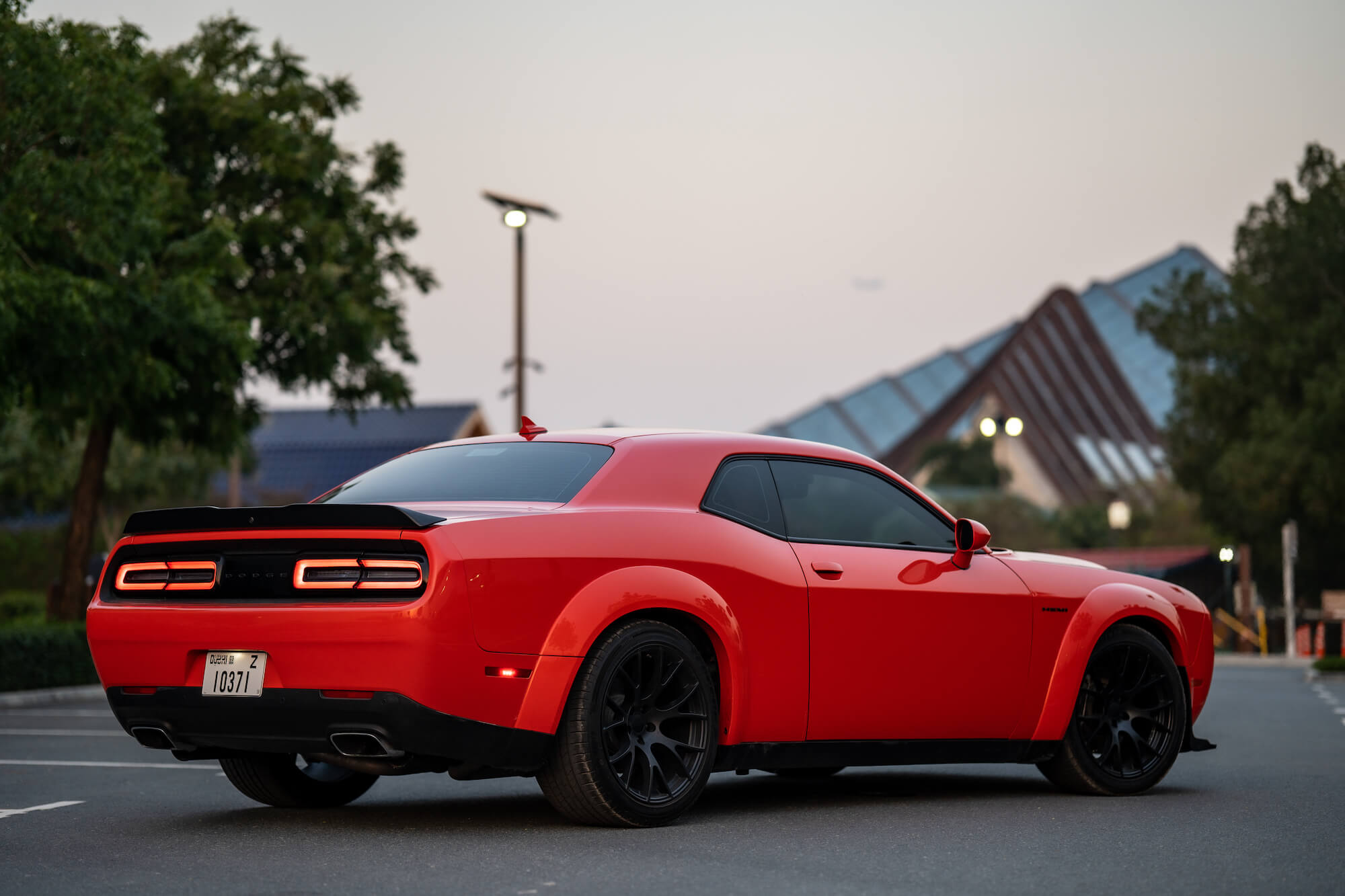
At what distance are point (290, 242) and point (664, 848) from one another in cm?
1864

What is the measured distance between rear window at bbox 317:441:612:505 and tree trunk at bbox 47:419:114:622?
1654 cm

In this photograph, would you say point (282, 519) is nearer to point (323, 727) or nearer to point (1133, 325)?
point (323, 727)

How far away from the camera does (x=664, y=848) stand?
620cm

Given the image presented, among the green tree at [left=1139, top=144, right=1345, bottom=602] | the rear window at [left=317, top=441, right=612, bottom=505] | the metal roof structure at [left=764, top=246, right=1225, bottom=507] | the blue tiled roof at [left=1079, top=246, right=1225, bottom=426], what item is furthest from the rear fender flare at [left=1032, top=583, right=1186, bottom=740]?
the blue tiled roof at [left=1079, top=246, right=1225, bottom=426]

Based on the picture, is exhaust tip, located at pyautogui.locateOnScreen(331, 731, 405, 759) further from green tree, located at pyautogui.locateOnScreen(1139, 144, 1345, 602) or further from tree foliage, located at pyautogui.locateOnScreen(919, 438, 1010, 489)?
tree foliage, located at pyautogui.locateOnScreen(919, 438, 1010, 489)

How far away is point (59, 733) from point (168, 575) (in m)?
7.65

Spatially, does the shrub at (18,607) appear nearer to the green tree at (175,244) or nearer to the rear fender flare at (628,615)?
the green tree at (175,244)

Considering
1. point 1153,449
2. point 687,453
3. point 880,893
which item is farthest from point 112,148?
point 1153,449

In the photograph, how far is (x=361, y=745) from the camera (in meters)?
6.22

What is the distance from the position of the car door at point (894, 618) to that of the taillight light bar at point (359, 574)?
5.90 feet

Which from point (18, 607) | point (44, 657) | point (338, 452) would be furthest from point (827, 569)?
point (338, 452)

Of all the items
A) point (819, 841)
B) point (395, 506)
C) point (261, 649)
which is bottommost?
point (819, 841)

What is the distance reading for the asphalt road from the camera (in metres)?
5.59

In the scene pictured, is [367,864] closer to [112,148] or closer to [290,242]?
[112,148]
